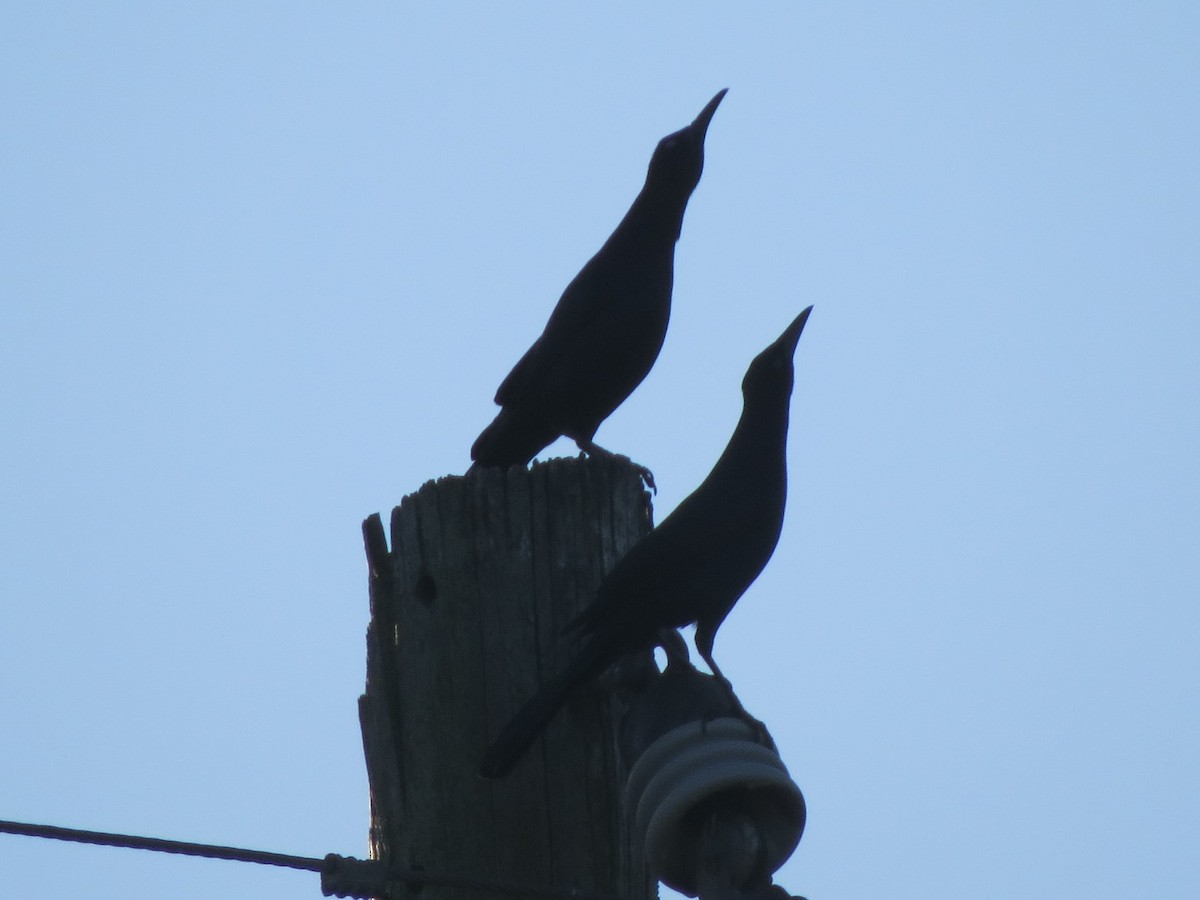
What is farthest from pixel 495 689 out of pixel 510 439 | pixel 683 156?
pixel 683 156

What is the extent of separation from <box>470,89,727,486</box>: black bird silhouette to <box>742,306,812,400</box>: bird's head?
1.13 metres

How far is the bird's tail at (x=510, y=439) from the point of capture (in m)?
5.45

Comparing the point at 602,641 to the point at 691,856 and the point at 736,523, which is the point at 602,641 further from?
the point at 736,523

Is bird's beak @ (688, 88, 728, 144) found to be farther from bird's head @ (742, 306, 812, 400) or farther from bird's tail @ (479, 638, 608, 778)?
bird's tail @ (479, 638, 608, 778)

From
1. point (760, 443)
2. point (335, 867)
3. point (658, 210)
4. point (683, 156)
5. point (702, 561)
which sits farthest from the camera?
point (683, 156)

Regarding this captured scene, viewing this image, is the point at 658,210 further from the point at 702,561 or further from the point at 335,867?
the point at 335,867

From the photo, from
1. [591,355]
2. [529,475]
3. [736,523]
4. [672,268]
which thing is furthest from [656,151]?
[529,475]

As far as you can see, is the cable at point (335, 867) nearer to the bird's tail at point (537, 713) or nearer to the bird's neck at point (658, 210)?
the bird's tail at point (537, 713)

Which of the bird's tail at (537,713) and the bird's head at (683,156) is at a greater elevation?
the bird's head at (683,156)

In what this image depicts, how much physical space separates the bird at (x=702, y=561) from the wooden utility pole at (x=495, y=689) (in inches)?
3.2

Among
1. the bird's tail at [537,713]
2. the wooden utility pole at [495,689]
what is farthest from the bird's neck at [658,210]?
the bird's tail at [537,713]

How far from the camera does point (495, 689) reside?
129 inches

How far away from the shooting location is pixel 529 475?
131 inches

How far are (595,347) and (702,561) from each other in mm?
1612
